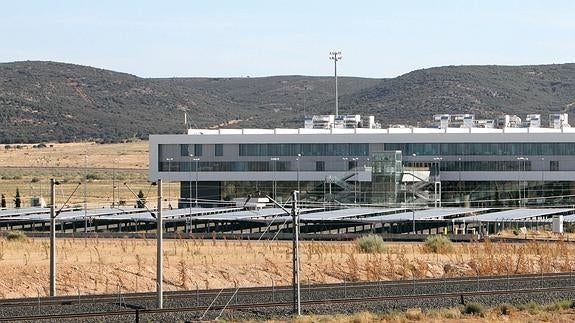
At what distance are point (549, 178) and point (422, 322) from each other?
227 ft

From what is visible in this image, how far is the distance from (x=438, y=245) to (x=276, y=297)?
78.7 feet

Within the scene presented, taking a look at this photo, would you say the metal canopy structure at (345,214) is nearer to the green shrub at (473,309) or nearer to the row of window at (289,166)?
the row of window at (289,166)

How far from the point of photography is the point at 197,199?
116 m

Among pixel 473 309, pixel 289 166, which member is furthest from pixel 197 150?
pixel 473 309

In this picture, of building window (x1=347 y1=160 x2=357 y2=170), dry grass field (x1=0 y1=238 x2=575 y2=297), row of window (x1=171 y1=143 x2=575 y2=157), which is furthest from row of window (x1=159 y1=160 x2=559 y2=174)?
dry grass field (x1=0 y1=238 x2=575 y2=297)

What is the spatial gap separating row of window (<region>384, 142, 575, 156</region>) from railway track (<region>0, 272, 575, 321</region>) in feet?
171

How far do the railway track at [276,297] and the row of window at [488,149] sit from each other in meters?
52.1

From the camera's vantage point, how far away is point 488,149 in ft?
373

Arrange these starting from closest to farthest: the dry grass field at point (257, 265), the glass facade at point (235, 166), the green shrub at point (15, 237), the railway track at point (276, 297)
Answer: the railway track at point (276, 297) < the dry grass field at point (257, 265) < the green shrub at point (15, 237) < the glass facade at point (235, 166)

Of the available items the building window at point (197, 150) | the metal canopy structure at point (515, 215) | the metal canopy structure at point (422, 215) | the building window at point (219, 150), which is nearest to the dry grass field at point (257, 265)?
the metal canopy structure at point (422, 215)

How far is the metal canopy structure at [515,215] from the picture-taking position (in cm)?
9338

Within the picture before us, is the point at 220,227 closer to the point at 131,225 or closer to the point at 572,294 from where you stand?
the point at 131,225

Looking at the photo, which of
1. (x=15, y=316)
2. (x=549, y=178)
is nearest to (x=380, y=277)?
(x=15, y=316)

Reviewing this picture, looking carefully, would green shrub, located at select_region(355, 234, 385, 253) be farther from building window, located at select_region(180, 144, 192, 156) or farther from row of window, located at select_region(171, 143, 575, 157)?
building window, located at select_region(180, 144, 192, 156)
